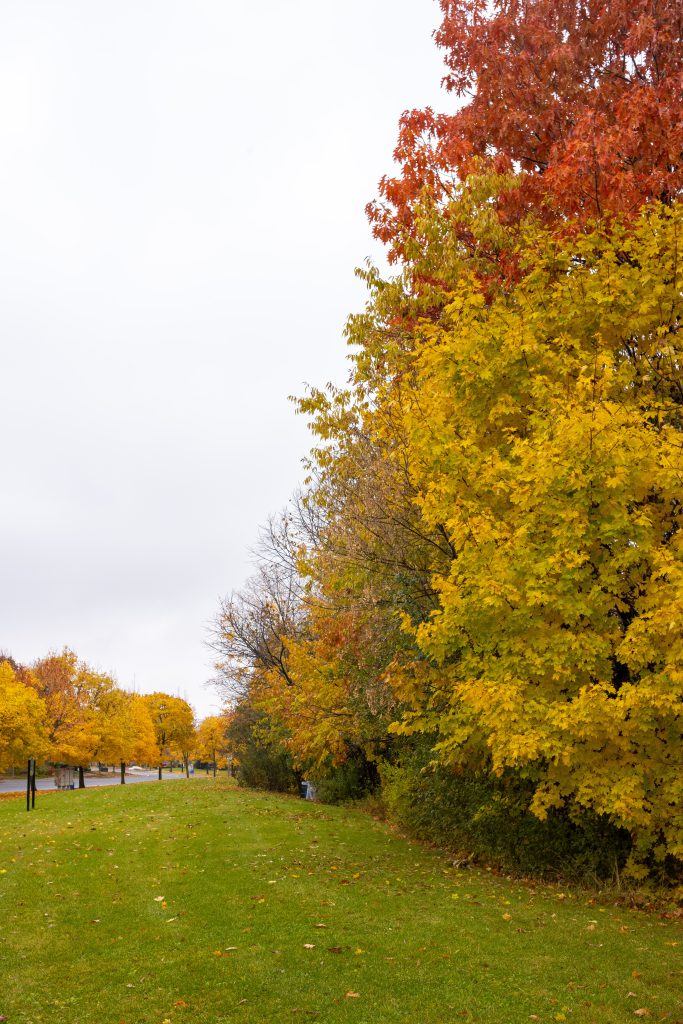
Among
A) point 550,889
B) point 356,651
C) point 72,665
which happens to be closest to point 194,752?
point 72,665

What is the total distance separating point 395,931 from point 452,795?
5.83 m

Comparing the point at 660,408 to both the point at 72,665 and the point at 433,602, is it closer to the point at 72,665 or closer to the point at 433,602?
the point at 433,602

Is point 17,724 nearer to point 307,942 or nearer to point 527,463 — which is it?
point 307,942

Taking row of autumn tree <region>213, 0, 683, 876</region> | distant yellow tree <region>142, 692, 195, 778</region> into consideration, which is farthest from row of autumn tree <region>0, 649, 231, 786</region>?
row of autumn tree <region>213, 0, 683, 876</region>

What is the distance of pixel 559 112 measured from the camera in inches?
563

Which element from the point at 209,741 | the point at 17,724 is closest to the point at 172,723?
the point at 209,741

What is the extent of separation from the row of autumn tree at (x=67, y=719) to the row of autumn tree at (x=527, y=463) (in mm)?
20161

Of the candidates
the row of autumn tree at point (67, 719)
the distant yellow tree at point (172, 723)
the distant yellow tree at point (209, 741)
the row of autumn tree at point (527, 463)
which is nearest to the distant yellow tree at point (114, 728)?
the row of autumn tree at point (67, 719)

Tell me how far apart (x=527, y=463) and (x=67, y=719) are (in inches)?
1559

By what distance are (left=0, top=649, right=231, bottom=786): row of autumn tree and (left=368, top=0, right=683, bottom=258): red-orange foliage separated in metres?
28.1

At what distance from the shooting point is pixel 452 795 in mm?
13781

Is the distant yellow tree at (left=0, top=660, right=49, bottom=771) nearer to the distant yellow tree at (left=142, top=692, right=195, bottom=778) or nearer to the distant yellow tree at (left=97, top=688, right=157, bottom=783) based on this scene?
the distant yellow tree at (left=97, top=688, right=157, bottom=783)

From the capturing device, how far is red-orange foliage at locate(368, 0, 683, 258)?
12.1 m

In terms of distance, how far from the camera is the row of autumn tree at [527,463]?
8.80m
